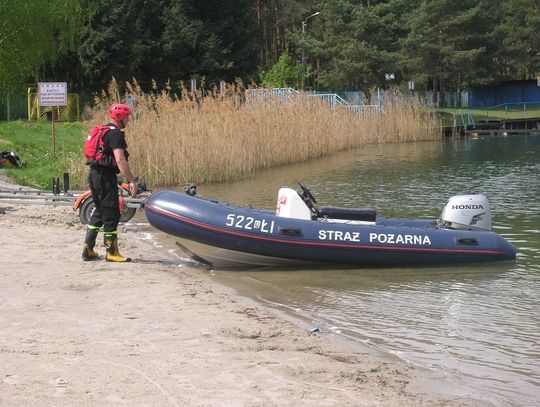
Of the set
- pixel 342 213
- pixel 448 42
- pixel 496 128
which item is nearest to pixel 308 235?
pixel 342 213

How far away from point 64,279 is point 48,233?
3265mm

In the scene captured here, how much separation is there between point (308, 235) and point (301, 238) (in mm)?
95

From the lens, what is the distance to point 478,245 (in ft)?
36.0

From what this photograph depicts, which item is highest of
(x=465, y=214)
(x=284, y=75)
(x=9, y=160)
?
(x=284, y=75)

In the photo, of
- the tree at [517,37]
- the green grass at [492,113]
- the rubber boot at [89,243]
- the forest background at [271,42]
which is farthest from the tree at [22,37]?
the tree at [517,37]

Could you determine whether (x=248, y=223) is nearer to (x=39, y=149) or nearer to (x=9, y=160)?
(x=9, y=160)

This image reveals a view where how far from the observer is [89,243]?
386 inches

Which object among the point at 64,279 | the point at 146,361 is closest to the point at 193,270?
the point at 64,279

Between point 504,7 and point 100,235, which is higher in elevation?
point 504,7

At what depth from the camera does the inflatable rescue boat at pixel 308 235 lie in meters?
10.4

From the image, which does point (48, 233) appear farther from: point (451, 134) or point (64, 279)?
point (451, 134)

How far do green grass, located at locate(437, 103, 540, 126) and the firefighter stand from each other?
136 ft

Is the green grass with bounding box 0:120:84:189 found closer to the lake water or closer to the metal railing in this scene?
the lake water

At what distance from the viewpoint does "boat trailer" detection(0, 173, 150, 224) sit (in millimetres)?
12023
